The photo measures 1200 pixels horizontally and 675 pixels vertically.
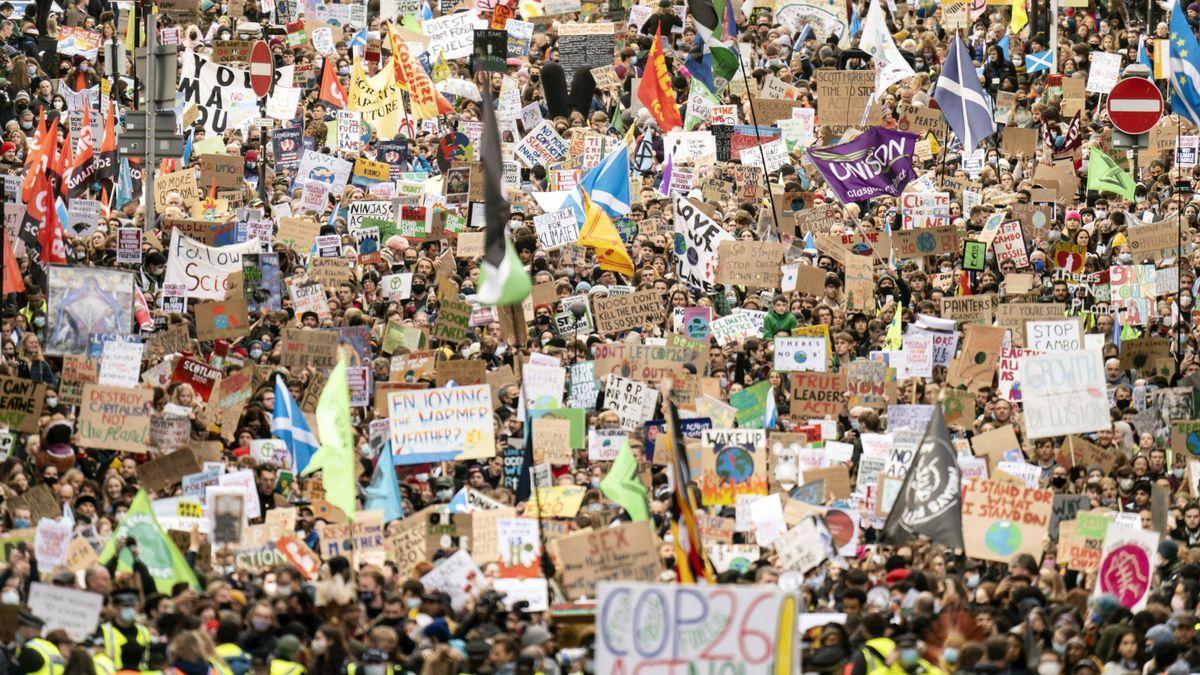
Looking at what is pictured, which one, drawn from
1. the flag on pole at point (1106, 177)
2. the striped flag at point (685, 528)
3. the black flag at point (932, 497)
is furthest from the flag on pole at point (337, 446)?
the flag on pole at point (1106, 177)

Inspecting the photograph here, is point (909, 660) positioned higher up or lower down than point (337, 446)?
lower down

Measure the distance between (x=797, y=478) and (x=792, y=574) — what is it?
2305mm

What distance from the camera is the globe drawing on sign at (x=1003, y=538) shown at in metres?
17.9

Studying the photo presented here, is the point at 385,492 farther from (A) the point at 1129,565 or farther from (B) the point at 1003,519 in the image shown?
(A) the point at 1129,565

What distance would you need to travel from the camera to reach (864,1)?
32062mm

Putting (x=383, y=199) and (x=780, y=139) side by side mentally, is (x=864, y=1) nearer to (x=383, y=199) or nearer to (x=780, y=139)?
(x=780, y=139)

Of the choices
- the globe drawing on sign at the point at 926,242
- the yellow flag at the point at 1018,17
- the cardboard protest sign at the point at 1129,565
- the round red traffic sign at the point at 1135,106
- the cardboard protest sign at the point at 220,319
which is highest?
the yellow flag at the point at 1018,17

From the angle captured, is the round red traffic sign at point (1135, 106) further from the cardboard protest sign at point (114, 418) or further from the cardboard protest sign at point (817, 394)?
the cardboard protest sign at point (114, 418)

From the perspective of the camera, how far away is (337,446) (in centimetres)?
1703

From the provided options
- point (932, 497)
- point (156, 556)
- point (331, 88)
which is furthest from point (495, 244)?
point (331, 88)

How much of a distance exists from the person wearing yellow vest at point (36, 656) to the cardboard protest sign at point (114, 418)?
4.57 meters

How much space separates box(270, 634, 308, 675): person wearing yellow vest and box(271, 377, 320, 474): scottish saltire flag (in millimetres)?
4752

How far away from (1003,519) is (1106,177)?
8198mm

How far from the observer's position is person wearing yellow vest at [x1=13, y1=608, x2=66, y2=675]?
579 inches
